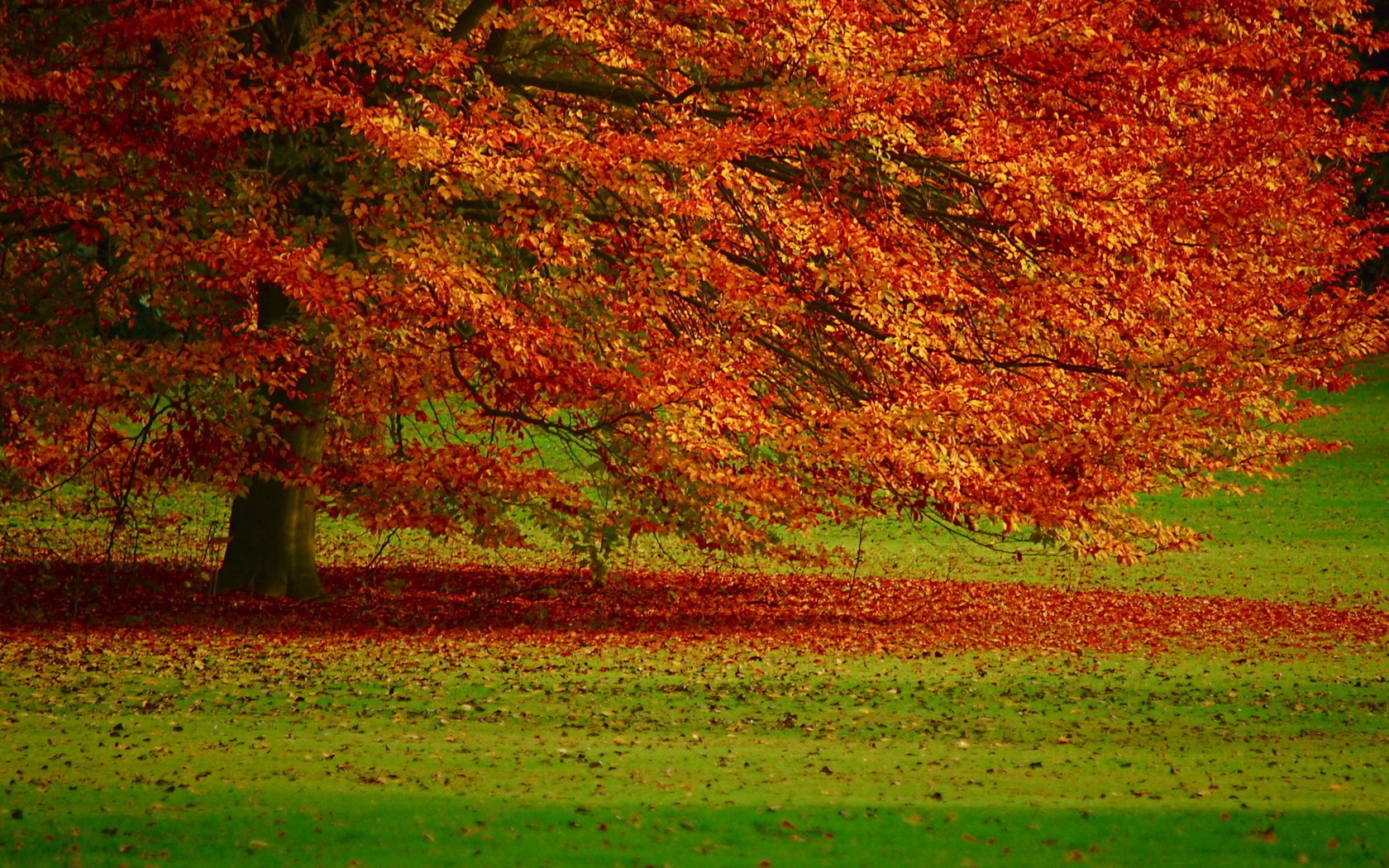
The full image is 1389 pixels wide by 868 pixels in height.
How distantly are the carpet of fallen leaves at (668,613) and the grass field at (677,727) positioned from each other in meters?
0.08

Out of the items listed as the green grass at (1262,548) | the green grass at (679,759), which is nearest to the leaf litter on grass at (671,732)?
the green grass at (679,759)

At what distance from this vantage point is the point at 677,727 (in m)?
10.1

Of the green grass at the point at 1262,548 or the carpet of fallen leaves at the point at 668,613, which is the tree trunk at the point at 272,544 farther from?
→ the green grass at the point at 1262,548

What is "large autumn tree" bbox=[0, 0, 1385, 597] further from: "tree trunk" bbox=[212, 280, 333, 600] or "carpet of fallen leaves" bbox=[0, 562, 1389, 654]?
"carpet of fallen leaves" bbox=[0, 562, 1389, 654]

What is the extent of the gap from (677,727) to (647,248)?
5.11 meters

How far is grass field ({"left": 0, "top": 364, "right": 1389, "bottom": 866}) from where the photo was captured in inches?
281

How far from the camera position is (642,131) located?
14.6 metres

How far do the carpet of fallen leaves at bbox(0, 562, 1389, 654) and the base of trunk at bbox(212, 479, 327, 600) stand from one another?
0.29 metres

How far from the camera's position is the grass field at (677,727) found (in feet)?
23.5

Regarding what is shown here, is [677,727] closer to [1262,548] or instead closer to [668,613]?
[668,613]

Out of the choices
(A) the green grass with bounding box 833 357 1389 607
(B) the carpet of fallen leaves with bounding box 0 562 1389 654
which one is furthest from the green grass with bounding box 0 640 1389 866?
(A) the green grass with bounding box 833 357 1389 607

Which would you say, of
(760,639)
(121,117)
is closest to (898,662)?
(760,639)

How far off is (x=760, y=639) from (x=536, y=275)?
3942 millimetres

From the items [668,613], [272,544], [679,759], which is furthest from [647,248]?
[679,759]
